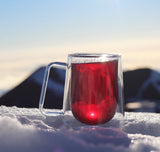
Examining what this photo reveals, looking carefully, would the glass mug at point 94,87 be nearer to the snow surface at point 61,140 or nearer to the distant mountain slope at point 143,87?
the snow surface at point 61,140

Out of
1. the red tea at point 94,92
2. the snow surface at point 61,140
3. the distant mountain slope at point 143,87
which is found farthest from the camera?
the distant mountain slope at point 143,87

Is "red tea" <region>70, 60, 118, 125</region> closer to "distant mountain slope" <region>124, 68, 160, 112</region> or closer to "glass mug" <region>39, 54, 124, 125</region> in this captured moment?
"glass mug" <region>39, 54, 124, 125</region>

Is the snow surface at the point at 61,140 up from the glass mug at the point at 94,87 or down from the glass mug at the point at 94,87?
down

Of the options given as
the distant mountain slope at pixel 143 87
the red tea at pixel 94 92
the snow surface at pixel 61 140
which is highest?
the red tea at pixel 94 92

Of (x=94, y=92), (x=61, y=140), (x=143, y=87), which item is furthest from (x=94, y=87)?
(x=143, y=87)

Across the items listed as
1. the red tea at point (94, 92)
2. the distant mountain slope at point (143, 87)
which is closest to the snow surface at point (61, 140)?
the red tea at point (94, 92)

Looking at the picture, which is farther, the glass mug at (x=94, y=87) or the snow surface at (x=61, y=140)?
the glass mug at (x=94, y=87)

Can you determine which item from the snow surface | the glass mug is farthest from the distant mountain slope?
the snow surface

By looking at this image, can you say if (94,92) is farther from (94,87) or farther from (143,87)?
(143,87)
